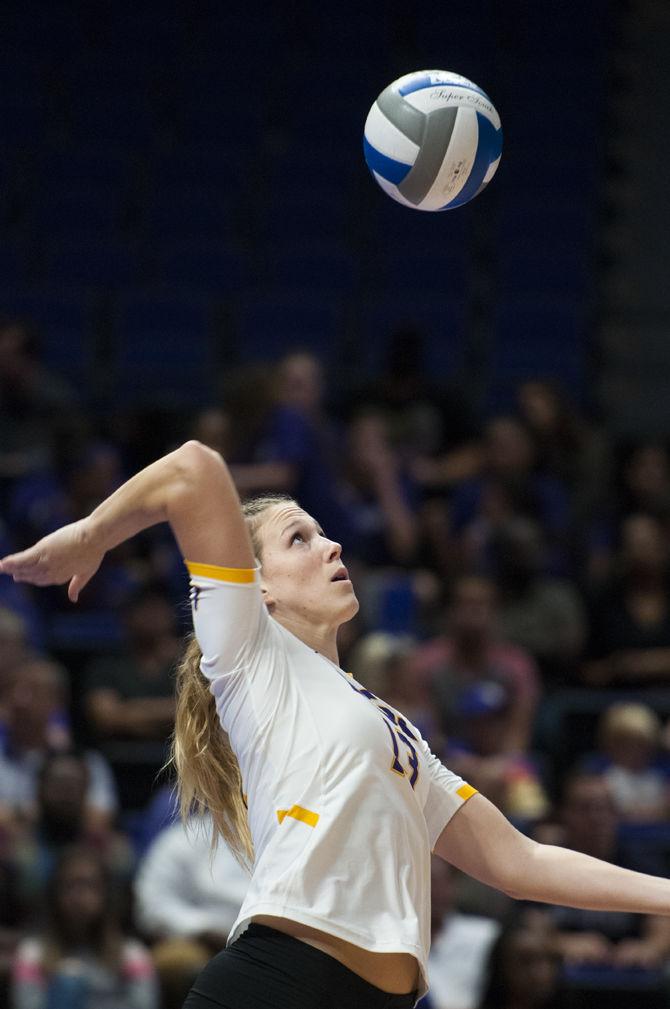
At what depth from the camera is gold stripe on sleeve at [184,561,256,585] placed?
3102mm

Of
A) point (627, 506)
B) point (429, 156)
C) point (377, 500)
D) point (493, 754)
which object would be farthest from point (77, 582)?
point (627, 506)

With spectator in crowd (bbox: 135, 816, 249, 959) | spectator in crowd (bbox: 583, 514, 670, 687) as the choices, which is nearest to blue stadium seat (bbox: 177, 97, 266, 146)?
spectator in crowd (bbox: 583, 514, 670, 687)

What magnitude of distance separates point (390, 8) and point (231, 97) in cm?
160

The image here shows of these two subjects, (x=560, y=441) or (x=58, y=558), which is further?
(x=560, y=441)

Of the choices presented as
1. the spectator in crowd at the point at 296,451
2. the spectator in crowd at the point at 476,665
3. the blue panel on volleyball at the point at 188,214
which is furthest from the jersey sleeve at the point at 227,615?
the blue panel on volleyball at the point at 188,214

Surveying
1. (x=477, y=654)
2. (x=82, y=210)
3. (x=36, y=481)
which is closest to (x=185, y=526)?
(x=477, y=654)

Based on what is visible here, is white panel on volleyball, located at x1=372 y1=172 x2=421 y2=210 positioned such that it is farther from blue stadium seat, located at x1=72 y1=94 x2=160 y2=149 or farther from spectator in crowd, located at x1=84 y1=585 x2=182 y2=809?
blue stadium seat, located at x1=72 y1=94 x2=160 y2=149

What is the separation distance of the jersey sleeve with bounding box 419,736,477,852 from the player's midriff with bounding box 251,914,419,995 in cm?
39

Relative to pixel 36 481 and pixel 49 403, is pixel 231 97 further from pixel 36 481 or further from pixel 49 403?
pixel 36 481

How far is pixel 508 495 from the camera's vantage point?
941 centimetres

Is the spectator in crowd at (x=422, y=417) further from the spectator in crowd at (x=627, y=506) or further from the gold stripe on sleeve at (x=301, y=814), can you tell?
the gold stripe on sleeve at (x=301, y=814)

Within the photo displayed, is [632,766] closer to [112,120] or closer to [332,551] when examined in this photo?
[332,551]

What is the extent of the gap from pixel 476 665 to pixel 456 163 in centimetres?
418

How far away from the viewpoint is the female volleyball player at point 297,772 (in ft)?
9.87
